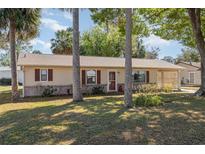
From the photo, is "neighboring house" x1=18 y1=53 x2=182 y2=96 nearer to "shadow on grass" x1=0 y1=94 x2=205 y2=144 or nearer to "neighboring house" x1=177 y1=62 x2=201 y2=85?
"shadow on grass" x1=0 y1=94 x2=205 y2=144

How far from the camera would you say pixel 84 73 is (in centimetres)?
2348

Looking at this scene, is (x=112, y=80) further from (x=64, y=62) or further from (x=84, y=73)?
(x=64, y=62)

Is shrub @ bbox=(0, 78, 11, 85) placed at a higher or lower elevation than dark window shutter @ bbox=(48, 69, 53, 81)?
lower

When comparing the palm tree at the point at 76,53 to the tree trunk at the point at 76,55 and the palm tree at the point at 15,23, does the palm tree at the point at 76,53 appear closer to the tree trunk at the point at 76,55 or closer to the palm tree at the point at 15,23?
the tree trunk at the point at 76,55

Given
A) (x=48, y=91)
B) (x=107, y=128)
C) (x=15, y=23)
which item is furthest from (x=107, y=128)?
(x=48, y=91)

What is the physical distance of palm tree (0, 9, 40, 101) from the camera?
17.1 meters

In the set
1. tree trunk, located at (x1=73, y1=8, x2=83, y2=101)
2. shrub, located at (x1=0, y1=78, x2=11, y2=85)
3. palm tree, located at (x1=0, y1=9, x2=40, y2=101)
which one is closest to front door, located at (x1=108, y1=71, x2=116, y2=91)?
tree trunk, located at (x1=73, y1=8, x2=83, y2=101)

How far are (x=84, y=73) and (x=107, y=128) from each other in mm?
15219

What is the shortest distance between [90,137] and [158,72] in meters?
22.6

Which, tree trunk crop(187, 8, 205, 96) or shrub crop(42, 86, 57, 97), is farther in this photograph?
shrub crop(42, 86, 57, 97)

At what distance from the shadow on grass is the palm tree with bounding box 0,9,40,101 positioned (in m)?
7.46

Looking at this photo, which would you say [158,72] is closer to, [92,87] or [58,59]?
[92,87]

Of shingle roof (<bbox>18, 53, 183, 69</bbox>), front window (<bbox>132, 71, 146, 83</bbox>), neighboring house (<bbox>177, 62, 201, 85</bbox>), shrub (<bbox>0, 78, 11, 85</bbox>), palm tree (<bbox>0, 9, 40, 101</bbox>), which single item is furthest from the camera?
shrub (<bbox>0, 78, 11, 85</bbox>)
